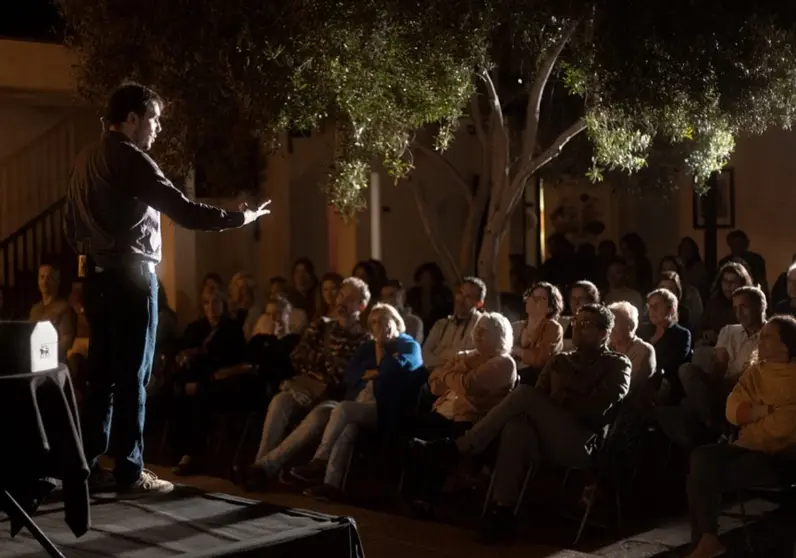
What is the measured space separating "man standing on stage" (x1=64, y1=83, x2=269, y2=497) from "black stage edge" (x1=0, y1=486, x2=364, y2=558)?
0.29m

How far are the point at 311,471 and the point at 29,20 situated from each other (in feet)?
23.0

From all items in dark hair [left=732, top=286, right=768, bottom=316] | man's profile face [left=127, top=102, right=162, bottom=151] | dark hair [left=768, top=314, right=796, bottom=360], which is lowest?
dark hair [left=768, top=314, right=796, bottom=360]

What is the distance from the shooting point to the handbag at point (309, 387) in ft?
24.1

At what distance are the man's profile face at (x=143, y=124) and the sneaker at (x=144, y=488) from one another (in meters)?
1.29

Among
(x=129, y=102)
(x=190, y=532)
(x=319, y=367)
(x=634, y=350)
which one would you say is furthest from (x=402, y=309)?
(x=190, y=532)

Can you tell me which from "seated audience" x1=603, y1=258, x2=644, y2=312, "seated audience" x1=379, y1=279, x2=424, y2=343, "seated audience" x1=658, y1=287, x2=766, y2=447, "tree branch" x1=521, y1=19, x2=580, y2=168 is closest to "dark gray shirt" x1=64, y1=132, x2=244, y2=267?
"seated audience" x1=658, y1=287, x2=766, y2=447

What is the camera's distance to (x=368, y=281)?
9773 mm

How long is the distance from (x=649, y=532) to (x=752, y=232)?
740 cm

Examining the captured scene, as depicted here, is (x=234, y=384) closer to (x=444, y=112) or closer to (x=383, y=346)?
(x=383, y=346)

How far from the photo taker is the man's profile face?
427cm

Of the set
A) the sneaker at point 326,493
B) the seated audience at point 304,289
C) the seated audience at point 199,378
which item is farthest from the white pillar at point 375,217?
the sneaker at point 326,493

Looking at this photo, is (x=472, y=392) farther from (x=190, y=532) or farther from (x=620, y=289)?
(x=620, y=289)

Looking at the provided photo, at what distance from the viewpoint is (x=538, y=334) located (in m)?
7.00

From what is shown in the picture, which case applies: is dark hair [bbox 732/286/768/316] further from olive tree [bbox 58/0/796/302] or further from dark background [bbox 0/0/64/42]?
dark background [bbox 0/0/64/42]
